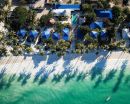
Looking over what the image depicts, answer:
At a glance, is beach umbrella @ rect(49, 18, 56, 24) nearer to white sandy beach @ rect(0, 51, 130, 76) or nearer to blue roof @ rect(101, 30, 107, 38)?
white sandy beach @ rect(0, 51, 130, 76)

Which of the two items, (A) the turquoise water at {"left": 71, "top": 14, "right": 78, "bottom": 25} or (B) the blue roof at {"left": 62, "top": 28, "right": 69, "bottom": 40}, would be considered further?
(A) the turquoise water at {"left": 71, "top": 14, "right": 78, "bottom": 25}

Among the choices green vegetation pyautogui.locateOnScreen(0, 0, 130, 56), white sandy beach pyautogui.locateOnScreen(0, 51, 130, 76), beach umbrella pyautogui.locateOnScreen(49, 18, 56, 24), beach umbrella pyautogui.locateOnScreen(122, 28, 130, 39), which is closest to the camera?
green vegetation pyautogui.locateOnScreen(0, 0, 130, 56)

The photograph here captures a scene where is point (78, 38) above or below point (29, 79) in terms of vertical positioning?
above

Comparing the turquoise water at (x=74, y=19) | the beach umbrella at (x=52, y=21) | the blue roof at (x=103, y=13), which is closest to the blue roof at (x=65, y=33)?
the turquoise water at (x=74, y=19)

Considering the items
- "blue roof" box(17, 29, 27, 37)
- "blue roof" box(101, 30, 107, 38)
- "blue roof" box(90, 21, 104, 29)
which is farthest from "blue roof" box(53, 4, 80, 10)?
"blue roof" box(17, 29, 27, 37)

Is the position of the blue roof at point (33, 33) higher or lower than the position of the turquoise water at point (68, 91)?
higher

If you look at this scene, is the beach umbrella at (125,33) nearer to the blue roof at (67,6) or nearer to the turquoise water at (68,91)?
the turquoise water at (68,91)

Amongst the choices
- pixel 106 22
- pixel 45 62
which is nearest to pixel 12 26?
pixel 45 62

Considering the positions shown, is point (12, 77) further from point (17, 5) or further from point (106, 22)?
point (106, 22)
